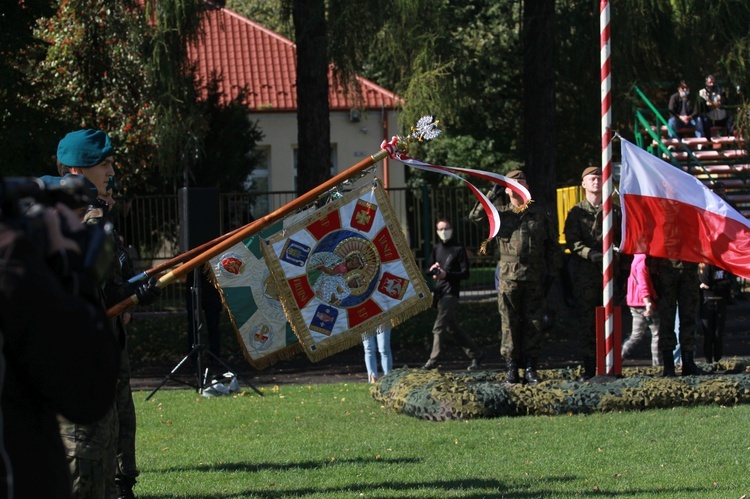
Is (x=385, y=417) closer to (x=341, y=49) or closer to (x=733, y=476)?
(x=733, y=476)

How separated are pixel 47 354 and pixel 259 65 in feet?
112

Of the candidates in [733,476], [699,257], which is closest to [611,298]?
[699,257]

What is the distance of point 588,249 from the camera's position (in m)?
10.6

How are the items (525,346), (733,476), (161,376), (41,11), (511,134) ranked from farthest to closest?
(511,134) < (41,11) < (161,376) < (525,346) < (733,476)

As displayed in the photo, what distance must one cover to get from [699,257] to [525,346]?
6.26 ft

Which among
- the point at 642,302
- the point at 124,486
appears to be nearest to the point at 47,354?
the point at 124,486

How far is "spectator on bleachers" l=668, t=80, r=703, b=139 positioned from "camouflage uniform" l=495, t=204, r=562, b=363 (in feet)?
31.1

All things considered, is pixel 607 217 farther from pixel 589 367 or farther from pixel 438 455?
pixel 438 455

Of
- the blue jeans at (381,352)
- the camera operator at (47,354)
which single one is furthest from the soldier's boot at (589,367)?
the camera operator at (47,354)

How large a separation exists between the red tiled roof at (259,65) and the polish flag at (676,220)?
23380 millimetres

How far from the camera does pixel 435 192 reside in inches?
814

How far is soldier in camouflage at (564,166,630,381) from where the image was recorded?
10.7m

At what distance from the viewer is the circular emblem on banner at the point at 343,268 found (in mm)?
7035

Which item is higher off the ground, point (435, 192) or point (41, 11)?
point (41, 11)
